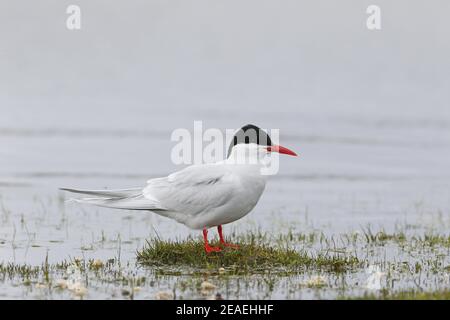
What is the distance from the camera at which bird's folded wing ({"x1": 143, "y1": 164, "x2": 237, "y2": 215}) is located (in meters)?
9.34

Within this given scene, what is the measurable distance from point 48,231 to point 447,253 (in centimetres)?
481

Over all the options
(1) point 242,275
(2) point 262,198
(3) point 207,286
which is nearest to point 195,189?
(1) point 242,275

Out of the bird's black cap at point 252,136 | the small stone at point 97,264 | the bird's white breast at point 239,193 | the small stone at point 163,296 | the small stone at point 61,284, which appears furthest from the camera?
the bird's black cap at point 252,136

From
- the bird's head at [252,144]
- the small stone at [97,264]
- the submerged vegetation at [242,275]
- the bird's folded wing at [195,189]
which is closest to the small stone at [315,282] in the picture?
the submerged vegetation at [242,275]

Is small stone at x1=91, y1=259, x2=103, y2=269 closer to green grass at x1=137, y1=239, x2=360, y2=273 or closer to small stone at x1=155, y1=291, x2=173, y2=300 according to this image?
green grass at x1=137, y1=239, x2=360, y2=273

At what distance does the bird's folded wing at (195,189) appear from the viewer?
9336 millimetres

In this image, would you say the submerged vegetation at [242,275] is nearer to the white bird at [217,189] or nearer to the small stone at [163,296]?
the small stone at [163,296]

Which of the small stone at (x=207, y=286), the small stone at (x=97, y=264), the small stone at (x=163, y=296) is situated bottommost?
the small stone at (x=163, y=296)

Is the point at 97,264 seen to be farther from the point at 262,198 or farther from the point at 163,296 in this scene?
the point at 262,198

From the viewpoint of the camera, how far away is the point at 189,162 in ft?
67.5

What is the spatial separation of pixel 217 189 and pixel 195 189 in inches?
11.6

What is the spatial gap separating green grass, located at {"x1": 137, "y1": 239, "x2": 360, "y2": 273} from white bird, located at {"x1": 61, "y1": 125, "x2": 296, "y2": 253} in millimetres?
182

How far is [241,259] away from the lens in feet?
29.8
